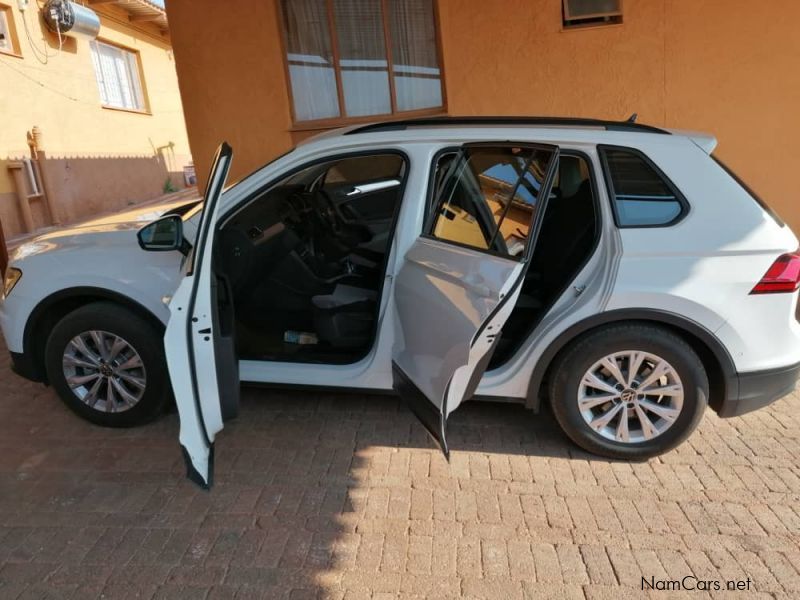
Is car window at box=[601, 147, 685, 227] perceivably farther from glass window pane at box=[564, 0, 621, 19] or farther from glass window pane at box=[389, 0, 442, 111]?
glass window pane at box=[389, 0, 442, 111]

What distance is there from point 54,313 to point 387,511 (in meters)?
2.29

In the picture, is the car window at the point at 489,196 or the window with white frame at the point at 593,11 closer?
the car window at the point at 489,196

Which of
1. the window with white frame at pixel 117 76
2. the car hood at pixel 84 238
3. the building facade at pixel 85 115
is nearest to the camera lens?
the car hood at pixel 84 238

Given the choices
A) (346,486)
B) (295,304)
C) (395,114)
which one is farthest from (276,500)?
(395,114)

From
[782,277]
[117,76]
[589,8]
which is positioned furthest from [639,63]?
[117,76]

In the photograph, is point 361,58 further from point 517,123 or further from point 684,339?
point 684,339

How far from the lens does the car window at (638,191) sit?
292 cm

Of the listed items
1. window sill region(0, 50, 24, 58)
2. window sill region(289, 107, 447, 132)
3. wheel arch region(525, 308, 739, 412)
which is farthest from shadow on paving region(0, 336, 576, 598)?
window sill region(0, 50, 24, 58)

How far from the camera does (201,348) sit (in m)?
2.78

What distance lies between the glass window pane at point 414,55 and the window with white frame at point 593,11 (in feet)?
4.50

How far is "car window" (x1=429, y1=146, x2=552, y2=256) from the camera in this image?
2.83m

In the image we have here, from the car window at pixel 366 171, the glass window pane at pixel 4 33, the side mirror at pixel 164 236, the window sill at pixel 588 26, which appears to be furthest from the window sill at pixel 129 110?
the side mirror at pixel 164 236

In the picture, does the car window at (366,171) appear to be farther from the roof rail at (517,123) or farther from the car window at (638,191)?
the car window at (638,191)

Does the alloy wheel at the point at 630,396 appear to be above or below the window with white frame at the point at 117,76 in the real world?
below
